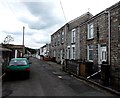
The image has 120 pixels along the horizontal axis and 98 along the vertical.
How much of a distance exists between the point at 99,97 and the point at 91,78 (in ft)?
17.4

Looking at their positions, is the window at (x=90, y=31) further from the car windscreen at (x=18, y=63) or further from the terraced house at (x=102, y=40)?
the car windscreen at (x=18, y=63)

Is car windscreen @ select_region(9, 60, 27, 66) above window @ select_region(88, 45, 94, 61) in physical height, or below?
below

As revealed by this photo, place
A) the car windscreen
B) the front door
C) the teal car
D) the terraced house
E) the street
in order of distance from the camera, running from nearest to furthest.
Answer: the street, the terraced house, the teal car, the car windscreen, the front door

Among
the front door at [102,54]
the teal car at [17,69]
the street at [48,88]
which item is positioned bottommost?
the street at [48,88]

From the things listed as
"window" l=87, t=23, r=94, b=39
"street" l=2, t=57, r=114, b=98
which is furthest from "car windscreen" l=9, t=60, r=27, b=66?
"window" l=87, t=23, r=94, b=39

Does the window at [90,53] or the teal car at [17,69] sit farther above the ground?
the window at [90,53]

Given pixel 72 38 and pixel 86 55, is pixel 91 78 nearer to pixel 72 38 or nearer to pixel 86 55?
pixel 86 55

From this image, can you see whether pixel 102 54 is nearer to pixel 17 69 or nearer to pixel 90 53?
pixel 90 53

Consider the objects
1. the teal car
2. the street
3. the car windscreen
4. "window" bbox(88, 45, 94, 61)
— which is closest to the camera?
the street

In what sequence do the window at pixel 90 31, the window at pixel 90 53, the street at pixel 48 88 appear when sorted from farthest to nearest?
the window at pixel 90 31 < the window at pixel 90 53 < the street at pixel 48 88

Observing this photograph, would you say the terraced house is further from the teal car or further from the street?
the teal car

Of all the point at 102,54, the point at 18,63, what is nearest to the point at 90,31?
the point at 102,54

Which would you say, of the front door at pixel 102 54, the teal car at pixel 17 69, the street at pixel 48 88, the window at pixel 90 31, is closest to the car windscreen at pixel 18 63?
the teal car at pixel 17 69

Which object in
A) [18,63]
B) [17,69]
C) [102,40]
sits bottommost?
[17,69]
